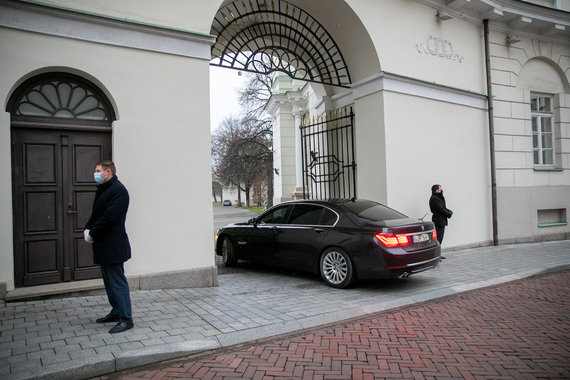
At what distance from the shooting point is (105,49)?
613 centimetres

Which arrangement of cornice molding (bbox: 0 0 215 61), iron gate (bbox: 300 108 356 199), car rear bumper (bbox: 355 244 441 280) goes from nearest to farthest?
1. cornice molding (bbox: 0 0 215 61)
2. car rear bumper (bbox: 355 244 441 280)
3. iron gate (bbox: 300 108 356 199)

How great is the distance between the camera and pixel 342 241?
254 inches

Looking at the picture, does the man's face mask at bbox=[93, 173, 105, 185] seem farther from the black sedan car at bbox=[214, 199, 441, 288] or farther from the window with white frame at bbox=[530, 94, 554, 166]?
the window with white frame at bbox=[530, 94, 554, 166]

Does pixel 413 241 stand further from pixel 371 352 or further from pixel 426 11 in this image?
pixel 426 11

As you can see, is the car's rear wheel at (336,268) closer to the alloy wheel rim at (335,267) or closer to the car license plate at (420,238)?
the alloy wheel rim at (335,267)

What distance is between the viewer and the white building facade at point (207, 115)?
5.80 metres

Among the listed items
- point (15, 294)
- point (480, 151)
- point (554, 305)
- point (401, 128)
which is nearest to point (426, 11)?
point (401, 128)

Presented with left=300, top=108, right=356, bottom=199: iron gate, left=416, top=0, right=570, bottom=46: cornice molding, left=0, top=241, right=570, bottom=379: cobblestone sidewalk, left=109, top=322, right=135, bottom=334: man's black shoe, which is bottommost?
left=0, top=241, right=570, bottom=379: cobblestone sidewalk

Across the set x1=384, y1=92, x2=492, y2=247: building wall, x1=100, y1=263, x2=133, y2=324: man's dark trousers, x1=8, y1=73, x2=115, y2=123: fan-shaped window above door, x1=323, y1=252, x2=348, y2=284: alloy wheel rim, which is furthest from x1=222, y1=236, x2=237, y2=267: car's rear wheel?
x1=100, y1=263, x2=133, y2=324: man's dark trousers

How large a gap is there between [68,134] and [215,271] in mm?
3241

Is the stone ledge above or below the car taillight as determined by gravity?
below

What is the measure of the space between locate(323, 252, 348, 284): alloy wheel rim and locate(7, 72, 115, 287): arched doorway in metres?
3.80

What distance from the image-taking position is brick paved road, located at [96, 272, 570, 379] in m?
3.56

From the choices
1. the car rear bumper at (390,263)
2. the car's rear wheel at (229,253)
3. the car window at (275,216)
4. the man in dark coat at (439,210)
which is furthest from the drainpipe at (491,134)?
the car's rear wheel at (229,253)
